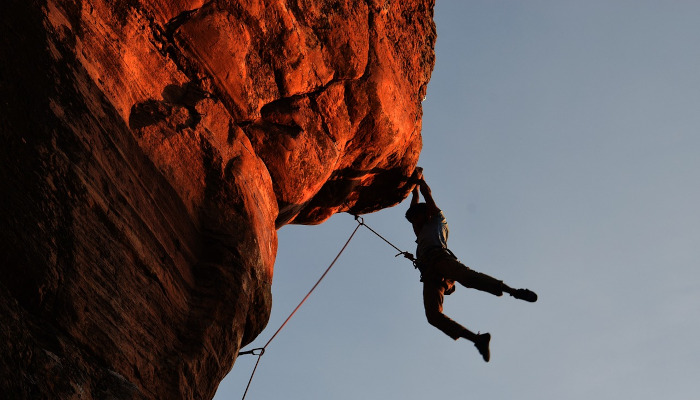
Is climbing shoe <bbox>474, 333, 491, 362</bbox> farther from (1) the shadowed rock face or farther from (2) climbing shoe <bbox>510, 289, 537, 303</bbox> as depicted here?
(1) the shadowed rock face

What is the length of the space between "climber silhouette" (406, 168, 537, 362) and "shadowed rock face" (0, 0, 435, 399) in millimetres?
1556

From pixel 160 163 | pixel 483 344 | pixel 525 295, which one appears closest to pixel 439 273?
pixel 483 344

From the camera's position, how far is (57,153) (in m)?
5.71

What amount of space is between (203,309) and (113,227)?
1.15m

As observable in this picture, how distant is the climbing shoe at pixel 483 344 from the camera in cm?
975

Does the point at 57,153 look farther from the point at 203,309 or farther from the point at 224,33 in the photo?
the point at 224,33

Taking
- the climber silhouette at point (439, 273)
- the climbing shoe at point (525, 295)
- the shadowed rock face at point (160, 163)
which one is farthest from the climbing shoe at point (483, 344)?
the shadowed rock face at point (160, 163)

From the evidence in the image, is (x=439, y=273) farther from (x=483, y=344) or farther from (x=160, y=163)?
(x=160, y=163)

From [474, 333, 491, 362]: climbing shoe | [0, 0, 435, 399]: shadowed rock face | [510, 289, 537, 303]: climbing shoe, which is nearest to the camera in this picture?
[0, 0, 435, 399]: shadowed rock face

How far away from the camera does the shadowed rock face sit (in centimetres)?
538

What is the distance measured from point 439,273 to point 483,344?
3.89ft

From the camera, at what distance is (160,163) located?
6910 millimetres

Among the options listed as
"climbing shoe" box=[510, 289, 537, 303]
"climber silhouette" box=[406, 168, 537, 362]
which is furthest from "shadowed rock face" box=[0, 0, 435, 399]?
"climbing shoe" box=[510, 289, 537, 303]

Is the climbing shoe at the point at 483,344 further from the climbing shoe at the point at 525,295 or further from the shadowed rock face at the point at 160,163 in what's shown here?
the shadowed rock face at the point at 160,163
